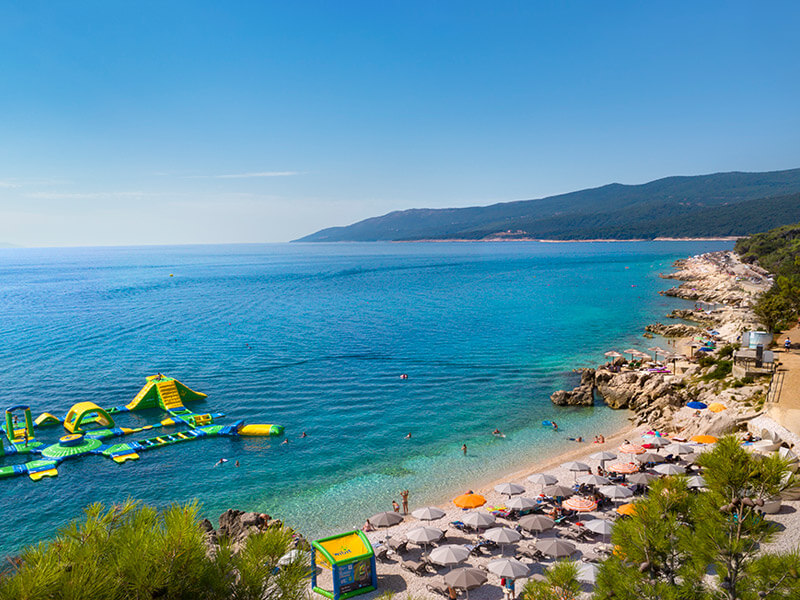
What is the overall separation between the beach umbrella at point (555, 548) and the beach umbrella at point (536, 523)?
1.54 m

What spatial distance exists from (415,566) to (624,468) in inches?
501

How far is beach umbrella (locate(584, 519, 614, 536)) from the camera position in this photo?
19.6 m

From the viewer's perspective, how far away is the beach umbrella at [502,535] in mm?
19109

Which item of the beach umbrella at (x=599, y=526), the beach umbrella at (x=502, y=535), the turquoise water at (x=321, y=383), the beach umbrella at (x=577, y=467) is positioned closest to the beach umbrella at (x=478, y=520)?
the beach umbrella at (x=502, y=535)

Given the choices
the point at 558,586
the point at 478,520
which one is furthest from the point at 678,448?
the point at 558,586

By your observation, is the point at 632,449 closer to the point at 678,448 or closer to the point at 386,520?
the point at 678,448

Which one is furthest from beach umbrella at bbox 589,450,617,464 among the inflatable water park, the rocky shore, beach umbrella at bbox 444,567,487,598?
the inflatable water park

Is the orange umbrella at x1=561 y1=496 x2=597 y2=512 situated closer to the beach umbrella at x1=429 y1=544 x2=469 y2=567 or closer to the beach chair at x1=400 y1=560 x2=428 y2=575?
the beach umbrella at x1=429 y1=544 x2=469 y2=567

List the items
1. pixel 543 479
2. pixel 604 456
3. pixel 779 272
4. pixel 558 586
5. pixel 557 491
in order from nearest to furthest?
pixel 558 586 → pixel 557 491 → pixel 543 479 → pixel 604 456 → pixel 779 272

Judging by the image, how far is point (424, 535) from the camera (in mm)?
19828

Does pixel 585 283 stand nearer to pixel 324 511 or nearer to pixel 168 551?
pixel 324 511

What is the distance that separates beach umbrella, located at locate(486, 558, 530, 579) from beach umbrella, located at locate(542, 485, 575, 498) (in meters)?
6.49

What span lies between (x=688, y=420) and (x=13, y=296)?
140m

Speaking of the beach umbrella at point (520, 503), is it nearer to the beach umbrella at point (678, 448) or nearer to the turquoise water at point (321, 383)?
the turquoise water at point (321, 383)
